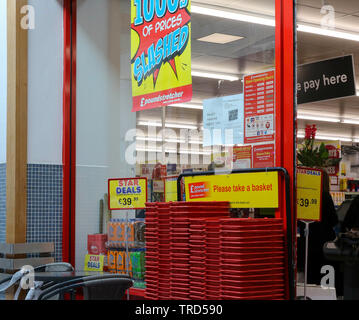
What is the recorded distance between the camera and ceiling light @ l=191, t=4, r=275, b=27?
4.52 meters

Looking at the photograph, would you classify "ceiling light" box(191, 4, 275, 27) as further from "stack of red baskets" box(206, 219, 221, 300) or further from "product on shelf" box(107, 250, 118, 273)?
"product on shelf" box(107, 250, 118, 273)

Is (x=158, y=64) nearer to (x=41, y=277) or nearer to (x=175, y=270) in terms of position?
(x=175, y=270)

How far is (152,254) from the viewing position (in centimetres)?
471

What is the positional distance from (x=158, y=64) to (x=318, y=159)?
67.3 inches

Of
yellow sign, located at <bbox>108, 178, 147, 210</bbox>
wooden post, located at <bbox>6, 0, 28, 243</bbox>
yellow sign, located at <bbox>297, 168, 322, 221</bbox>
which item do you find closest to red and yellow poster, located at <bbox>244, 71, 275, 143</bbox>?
yellow sign, located at <bbox>297, 168, 322, 221</bbox>

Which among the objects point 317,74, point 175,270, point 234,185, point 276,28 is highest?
point 276,28

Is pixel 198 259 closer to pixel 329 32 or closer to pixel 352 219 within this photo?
pixel 352 219

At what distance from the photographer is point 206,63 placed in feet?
16.3

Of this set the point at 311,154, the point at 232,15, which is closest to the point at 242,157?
the point at 311,154

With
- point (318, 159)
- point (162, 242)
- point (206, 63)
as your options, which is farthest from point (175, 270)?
point (206, 63)

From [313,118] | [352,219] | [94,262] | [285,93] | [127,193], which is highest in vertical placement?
[285,93]

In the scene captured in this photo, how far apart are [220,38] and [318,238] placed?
1.68 meters
